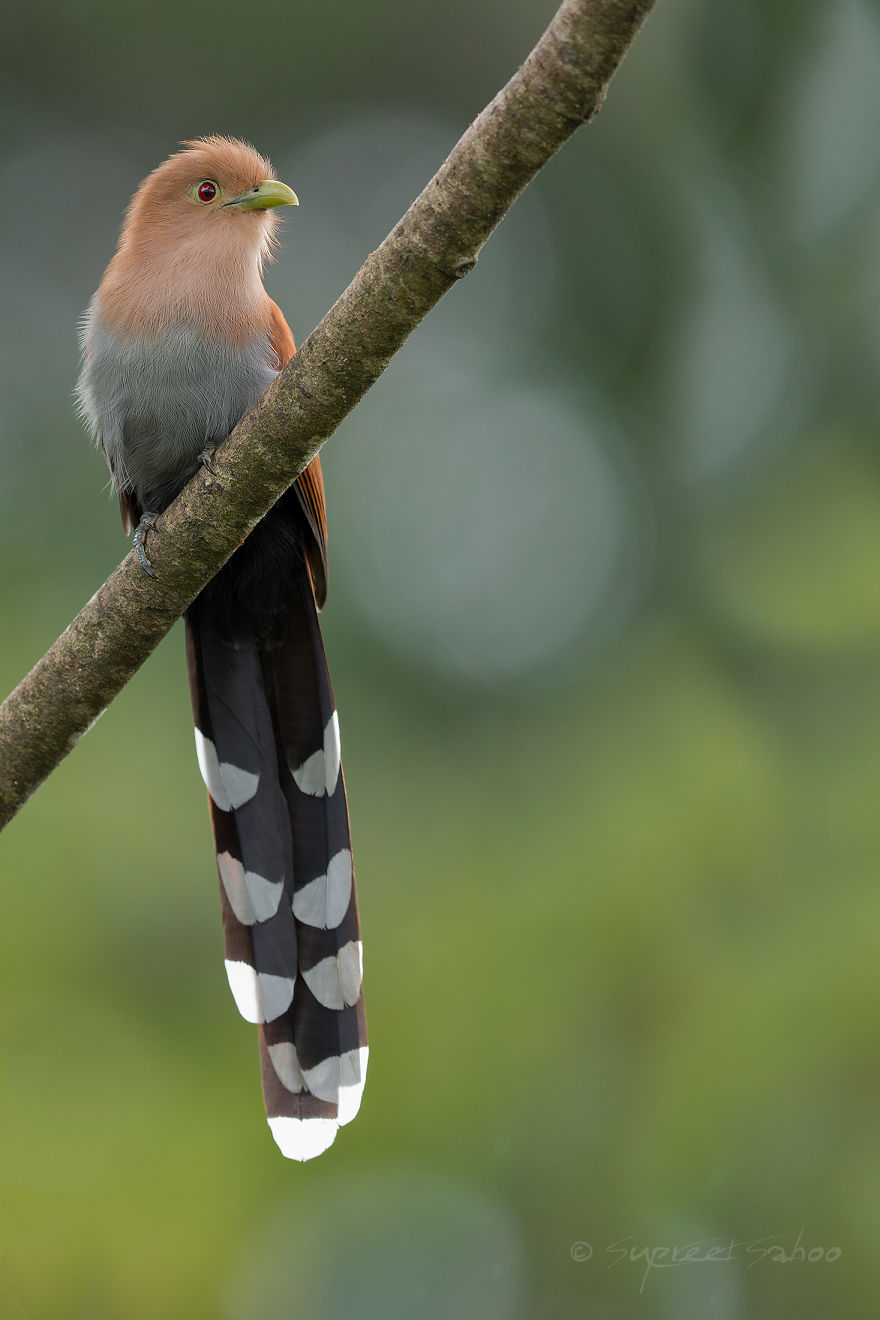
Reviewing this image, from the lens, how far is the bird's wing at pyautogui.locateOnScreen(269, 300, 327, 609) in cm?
249

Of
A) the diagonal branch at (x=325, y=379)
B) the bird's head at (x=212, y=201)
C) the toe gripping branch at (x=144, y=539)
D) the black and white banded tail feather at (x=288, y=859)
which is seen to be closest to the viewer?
the diagonal branch at (x=325, y=379)

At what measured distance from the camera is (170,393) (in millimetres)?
2490

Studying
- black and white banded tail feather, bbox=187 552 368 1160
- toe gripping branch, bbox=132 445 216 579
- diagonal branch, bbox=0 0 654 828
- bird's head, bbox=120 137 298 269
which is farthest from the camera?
bird's head, bbox=120 137 298 269

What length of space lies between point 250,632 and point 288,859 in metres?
0.47

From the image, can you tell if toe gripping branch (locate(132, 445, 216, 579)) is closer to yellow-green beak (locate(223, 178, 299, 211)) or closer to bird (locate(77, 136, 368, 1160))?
bird (locate(77, 136, 368, 1160))

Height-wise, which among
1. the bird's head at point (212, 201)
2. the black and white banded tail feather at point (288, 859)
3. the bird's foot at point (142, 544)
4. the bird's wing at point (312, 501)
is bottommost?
the black and white banded tail feather at point (288, 859)

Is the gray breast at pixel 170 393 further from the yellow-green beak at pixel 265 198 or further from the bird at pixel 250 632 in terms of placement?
the yellow-green beak at pixel 265 198

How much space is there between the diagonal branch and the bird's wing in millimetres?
502

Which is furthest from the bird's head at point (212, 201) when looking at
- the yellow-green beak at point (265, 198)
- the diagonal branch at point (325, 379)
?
the diagonal branch at point (325, 379)

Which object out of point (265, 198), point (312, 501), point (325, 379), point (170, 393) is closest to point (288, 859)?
point (312, 501)

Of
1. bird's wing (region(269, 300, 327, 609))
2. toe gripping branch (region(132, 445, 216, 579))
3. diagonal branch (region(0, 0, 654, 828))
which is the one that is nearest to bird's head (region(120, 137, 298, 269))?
bird's wing (region(269, 300, 327, 609))

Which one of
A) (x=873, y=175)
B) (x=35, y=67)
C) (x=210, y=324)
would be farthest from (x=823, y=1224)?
(x=35, y=67)

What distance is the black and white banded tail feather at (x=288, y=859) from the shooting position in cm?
242

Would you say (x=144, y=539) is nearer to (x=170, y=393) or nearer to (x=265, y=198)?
(x=170, y=393)
